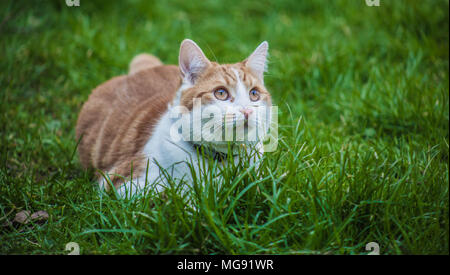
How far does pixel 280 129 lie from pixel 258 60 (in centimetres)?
69

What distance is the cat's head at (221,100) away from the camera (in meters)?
2.38

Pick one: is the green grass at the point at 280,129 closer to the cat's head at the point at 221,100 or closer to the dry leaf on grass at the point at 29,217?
the dry leaf on grass at the point at 29,217

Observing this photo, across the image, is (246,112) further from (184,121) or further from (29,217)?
(29,217)

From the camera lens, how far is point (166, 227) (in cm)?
210

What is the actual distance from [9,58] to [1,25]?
1.06 ft

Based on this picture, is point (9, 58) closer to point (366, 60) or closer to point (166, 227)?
point (166, 227)

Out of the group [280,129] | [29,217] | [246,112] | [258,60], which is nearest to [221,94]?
[246,112]

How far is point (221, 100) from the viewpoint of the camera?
2.46 metres

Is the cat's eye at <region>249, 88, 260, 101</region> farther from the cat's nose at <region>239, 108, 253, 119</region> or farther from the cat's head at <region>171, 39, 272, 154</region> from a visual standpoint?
the cat's nose at <region>239, 108, 253, 119</region>

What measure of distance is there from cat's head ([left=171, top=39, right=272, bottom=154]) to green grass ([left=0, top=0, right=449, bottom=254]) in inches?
8.8

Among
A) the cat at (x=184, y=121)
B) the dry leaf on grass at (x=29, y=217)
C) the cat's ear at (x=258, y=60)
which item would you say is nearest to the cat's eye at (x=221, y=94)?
the cat at (x=184, y=121)

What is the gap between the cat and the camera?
243cm
